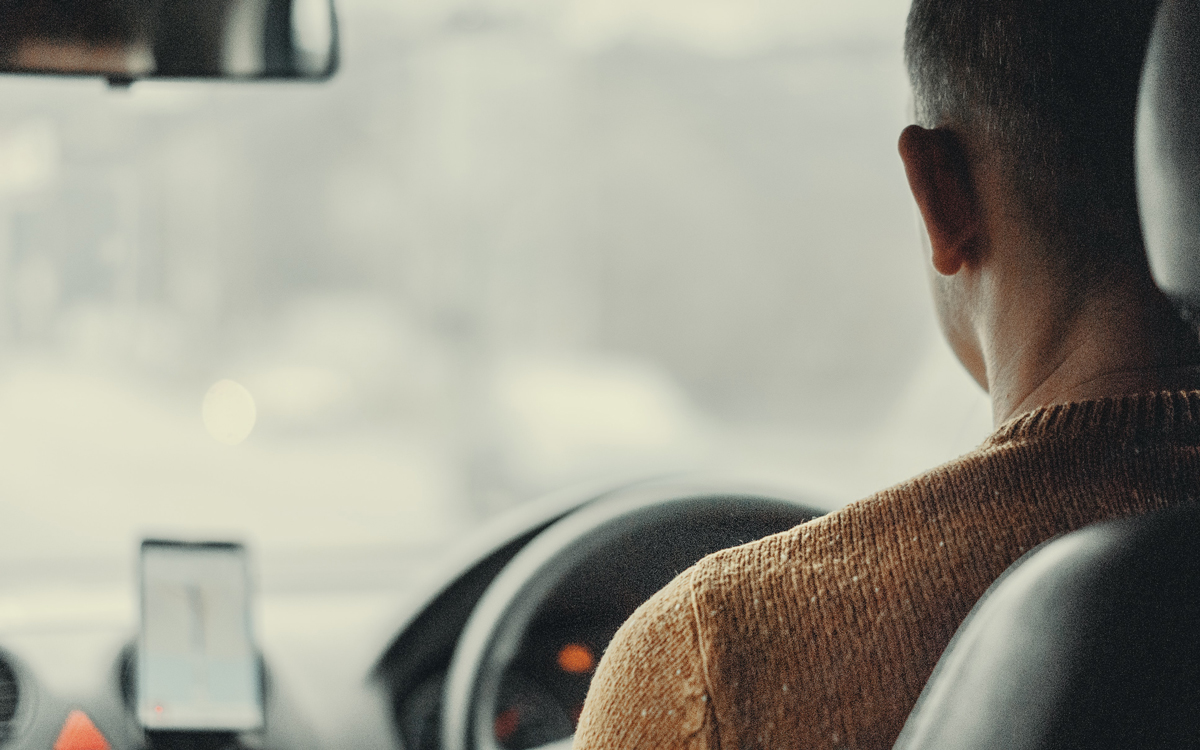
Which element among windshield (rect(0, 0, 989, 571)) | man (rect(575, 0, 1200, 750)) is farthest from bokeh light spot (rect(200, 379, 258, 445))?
man (rect(575, 0, 1200, 750))

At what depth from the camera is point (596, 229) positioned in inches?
160

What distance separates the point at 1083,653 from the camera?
0.76m

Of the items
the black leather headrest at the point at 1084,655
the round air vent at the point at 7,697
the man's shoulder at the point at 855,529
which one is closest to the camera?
the black leather headrest at the point at 1084,655

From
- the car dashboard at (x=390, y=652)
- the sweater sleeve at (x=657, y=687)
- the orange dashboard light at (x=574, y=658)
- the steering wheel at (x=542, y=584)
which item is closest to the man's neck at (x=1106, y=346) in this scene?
the sweater sleeve at (x=657, y=687)

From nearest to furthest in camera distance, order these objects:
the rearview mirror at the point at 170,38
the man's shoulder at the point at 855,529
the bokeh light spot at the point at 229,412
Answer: the man's shoulder at the point at 855,529, the rearview mirror at the point at 170,38, the bokeh light spot at the point at 229,412

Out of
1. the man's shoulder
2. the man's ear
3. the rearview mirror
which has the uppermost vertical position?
the rearview mirror

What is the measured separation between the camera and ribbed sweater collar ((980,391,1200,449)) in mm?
886

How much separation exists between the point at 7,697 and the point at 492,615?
73 centimetres

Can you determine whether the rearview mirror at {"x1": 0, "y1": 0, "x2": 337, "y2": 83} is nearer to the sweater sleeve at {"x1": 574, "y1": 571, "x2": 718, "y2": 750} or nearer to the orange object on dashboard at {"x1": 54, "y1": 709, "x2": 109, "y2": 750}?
the sweater sleeve at {"x1": 574, "y1": 571, "x2": 718, "y2": 750}

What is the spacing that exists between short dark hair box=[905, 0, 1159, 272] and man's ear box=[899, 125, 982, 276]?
0.05 meters

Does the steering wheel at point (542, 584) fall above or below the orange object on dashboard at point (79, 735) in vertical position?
above

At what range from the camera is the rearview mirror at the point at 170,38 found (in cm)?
137

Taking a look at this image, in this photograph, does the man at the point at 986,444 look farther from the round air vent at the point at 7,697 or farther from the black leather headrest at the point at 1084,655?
the round air vent at the point at 7,697

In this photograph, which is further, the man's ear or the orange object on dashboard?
the orange object on dashboard
